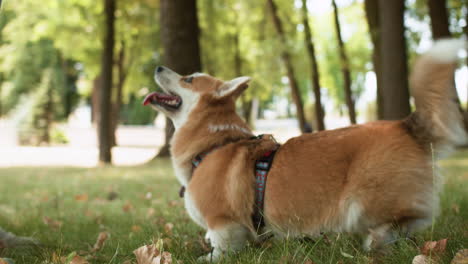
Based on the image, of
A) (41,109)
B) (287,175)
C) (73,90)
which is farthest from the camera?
(73,90)

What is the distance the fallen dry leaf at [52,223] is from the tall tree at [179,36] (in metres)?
4.88

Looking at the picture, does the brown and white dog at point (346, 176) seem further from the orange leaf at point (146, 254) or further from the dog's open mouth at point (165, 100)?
the dog's open mouth at point (165, 100)

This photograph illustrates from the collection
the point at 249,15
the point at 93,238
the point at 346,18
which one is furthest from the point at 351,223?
the point at 346,18

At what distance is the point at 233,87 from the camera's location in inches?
128

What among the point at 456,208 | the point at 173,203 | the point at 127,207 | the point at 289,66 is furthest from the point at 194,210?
the point at 289,66

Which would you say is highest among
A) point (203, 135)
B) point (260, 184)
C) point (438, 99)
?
point (438, 99)

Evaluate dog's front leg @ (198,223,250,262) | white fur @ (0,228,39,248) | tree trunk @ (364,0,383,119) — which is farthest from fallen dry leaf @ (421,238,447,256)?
tree trunk @ (364,0,383,119)

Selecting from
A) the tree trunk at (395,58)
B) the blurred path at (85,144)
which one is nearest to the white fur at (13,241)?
→ the tree trunk at (395,58)

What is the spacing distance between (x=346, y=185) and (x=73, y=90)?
46.5 metres

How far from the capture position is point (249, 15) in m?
19.1

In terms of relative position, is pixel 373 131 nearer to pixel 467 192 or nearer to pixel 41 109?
pixel 467 192

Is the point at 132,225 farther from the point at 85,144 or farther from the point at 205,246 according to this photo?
the point at 85,144

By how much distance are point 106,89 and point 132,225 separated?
9154 millimetres

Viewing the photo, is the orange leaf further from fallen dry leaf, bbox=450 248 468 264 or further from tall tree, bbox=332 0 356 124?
tall tree, bbox=332 0 356 124
